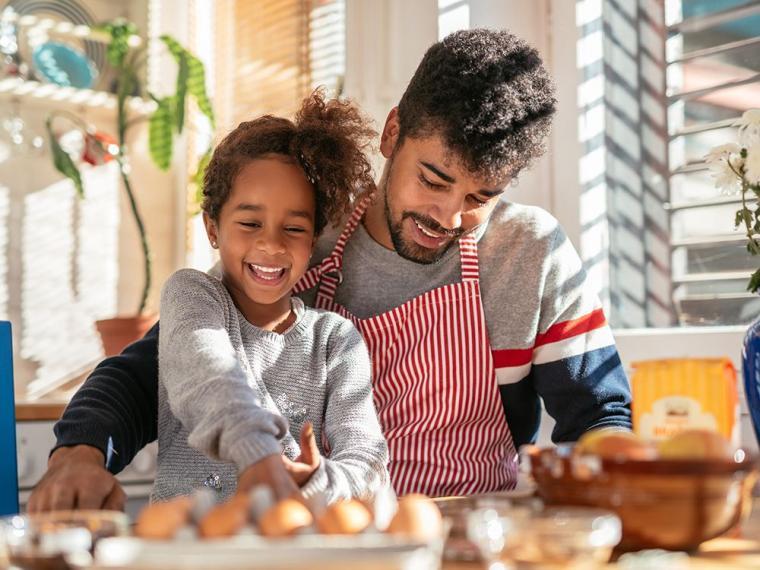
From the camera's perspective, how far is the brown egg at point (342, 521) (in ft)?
2.15

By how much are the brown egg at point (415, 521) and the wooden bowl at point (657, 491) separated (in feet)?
0.48

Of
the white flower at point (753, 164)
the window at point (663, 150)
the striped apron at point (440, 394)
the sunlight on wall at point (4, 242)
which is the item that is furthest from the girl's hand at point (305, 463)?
the sunlight on wall at point (4, 242)

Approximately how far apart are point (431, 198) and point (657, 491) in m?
0.76

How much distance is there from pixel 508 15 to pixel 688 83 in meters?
0.40

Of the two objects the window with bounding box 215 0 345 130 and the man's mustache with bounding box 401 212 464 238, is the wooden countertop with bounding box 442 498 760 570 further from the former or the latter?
the window with bounding box 215 0 345 130

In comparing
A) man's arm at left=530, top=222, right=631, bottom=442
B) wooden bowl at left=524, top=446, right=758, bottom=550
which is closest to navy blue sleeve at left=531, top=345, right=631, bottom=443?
man's arm at left=530, top=222, right=631, bottom=442

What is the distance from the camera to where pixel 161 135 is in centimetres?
289

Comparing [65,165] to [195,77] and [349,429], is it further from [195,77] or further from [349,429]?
[349,429]

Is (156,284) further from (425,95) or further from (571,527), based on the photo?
(571,527)

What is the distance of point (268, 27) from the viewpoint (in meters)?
3.07

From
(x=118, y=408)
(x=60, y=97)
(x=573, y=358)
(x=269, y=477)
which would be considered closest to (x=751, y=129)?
(x=573, y=358)

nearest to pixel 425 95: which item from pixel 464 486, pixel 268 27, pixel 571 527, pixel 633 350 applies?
pixel 464 486

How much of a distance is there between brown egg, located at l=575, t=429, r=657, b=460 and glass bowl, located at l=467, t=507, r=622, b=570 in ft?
0.17

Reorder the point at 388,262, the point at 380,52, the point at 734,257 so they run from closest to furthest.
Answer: the point at 388,262 → the point at 734,257 → the point at 380,52
